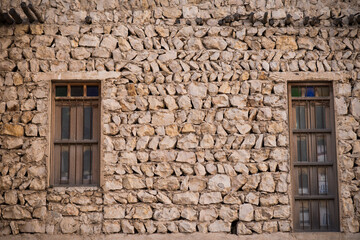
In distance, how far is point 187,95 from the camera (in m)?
7.08

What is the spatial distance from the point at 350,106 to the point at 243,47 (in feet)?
6.89

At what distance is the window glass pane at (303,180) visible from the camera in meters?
7.18

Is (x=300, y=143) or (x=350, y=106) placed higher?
(x=350, y=106)

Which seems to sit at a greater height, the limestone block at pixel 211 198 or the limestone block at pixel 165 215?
the limestone block at pixel 211 198

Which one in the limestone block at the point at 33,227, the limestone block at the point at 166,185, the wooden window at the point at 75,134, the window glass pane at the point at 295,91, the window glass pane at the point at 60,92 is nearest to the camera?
the limestone block at the point at 33,227

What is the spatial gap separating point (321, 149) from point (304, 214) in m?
1.16

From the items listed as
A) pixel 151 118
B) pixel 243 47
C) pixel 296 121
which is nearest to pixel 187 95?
pixel 151 118

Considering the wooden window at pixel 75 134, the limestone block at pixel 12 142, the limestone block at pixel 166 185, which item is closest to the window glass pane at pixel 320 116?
the limestone block at pixel 166 185

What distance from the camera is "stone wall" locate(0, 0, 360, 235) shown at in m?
6.84

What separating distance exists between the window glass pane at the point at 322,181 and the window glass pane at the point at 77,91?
4342 millimetres

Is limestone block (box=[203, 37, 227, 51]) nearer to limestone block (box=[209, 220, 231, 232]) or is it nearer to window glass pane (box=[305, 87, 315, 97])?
window glass pane (box=[305, 87, 315, 97])

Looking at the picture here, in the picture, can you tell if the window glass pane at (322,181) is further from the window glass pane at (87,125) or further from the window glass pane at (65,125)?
the window glass pane at (65,125)

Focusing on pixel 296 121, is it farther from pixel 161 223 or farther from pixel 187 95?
pixel 161 223

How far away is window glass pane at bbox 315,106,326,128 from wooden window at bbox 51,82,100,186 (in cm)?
381
